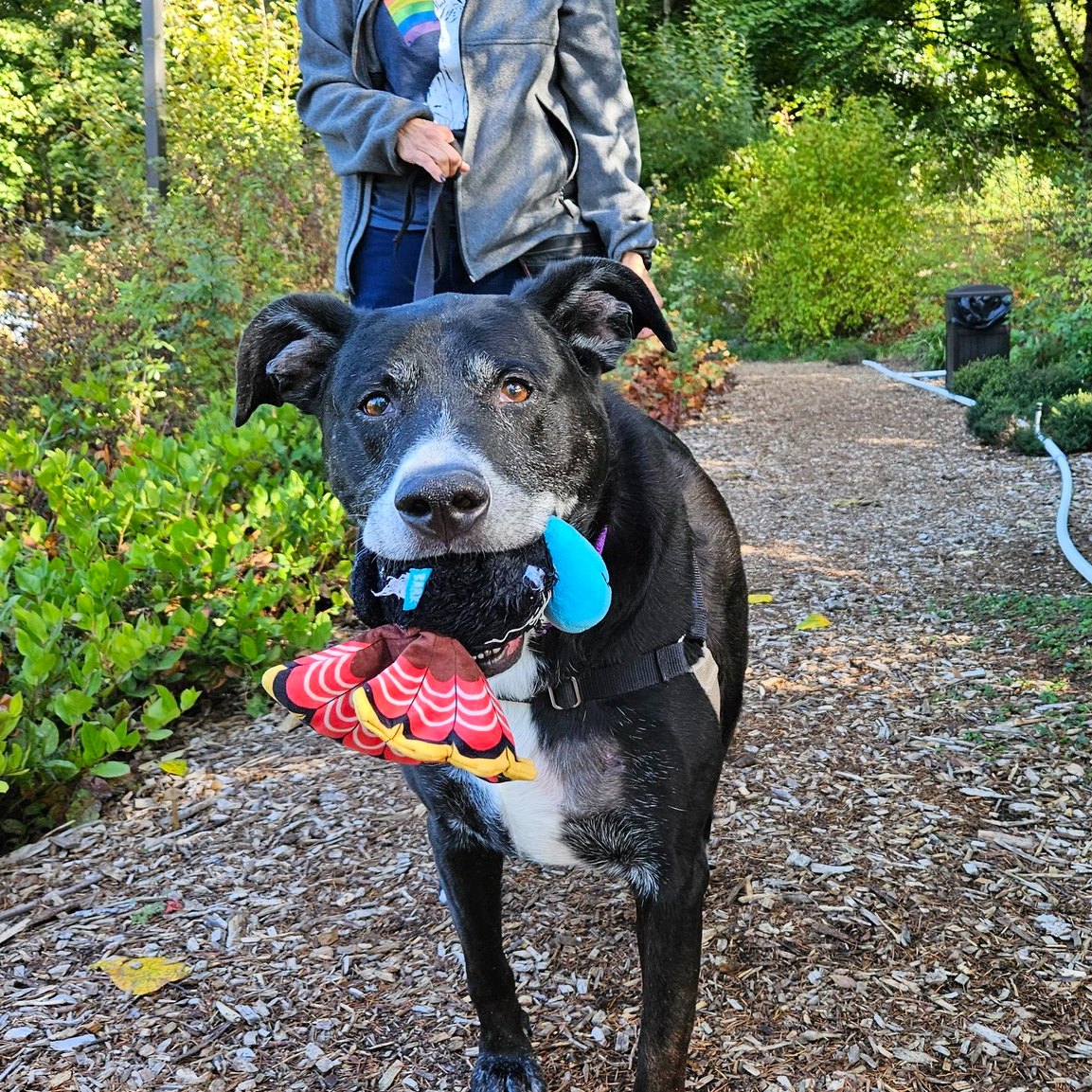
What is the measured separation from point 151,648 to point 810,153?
1269 centimetres

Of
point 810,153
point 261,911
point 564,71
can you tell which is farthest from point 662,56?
point 261,911

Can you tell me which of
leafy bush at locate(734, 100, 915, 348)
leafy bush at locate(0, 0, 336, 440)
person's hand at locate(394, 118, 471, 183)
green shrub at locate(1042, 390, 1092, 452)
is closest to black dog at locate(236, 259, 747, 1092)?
person's hand at locate(394, 118, 471, 183)

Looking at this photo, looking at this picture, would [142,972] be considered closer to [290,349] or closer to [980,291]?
[290,349]

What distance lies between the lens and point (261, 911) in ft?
8.40

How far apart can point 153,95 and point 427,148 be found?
6.24 meters

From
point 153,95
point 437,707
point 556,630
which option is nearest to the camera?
point 437,707

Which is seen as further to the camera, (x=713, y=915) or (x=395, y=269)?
(x=395, y=269)

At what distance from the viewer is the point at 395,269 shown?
8.53 ft

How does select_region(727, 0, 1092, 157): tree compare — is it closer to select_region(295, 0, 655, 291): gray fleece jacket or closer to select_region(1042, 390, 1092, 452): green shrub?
select_region(1042, 390, 1092, 452): green shrub

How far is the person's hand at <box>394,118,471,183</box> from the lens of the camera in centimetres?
235

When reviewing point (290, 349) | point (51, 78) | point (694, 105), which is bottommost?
point (290, 349)

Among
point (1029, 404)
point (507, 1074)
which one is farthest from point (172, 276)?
point (1029, 404)

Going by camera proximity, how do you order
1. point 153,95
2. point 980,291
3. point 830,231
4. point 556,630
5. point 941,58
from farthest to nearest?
point 941,58
point 830,231
point 980,291
point 153,95
point 556,630

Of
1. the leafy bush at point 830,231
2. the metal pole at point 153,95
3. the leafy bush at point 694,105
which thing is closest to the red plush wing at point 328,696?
the metal pole at point 153,95
